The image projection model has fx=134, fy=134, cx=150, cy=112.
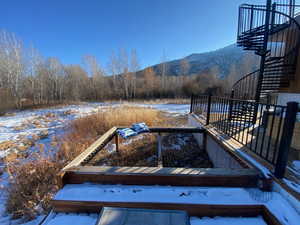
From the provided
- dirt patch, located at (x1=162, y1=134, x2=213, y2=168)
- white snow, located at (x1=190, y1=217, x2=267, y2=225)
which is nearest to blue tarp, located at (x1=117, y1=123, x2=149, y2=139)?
dirt patch, located at (x1=162, y1=134, x2=213, y2=168)

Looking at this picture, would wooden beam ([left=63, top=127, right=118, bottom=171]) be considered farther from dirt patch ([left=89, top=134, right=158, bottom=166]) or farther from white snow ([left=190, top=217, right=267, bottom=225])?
white snow ([left=190, top=217, right=267, bottom=225])

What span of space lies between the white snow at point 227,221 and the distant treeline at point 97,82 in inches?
689

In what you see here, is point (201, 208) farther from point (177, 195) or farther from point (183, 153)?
point (183, 153)

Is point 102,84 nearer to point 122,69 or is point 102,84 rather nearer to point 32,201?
point 122,69

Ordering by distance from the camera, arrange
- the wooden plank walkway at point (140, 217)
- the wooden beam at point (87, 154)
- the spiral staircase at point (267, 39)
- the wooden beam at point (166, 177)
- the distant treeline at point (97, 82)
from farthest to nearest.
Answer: the distant treeline at point (97, 82) → the spiral staircase at point (267, 39) → the wooden beam at point (87, 154) → the wooden beam at point (166, 177) → the wooden plank walkway at point (140, 217)

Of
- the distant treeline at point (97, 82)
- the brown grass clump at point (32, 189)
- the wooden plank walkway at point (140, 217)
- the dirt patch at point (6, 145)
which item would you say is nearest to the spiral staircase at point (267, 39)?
the wooden plank walkway at point (140, 217)

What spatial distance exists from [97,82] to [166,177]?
2110 centimetres

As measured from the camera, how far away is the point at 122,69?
19953 mm

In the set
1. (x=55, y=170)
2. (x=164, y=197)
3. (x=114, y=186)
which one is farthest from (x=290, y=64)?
(x=55, y=170)

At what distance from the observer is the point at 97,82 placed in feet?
66.3

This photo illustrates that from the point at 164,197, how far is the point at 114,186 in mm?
552

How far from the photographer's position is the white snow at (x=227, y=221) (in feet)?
3.71

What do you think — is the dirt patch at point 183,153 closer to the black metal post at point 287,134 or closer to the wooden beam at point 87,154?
the wooden beam at point 87,154

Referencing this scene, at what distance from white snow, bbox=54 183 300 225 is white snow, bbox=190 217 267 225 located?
0.12 meters
